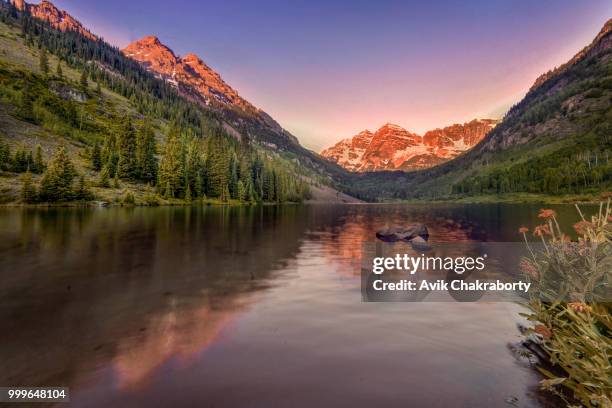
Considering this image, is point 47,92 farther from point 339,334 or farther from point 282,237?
point 339,334

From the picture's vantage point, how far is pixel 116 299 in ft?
55.6

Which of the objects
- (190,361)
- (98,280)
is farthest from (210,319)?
(98,280)

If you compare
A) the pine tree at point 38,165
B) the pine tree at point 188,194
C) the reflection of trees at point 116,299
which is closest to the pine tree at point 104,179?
the pine tree at point 38,165

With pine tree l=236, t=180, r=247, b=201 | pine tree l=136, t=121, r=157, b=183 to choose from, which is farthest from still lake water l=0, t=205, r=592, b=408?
pine tree l=236, t=180, r=247, b=201

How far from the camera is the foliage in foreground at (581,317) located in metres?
6.72

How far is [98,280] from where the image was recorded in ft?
67.6

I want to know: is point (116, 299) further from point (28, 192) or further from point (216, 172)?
point (216, 172)

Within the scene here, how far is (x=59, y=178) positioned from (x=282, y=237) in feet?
302

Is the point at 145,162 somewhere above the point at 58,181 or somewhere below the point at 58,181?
above

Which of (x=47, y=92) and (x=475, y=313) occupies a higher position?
(x=47, y=92)

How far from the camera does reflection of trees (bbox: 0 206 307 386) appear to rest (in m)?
10.4

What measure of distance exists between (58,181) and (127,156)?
37.4 m

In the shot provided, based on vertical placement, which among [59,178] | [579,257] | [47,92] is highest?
[47,92]

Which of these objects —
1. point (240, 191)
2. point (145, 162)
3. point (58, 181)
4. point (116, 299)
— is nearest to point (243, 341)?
point (116, 299)
